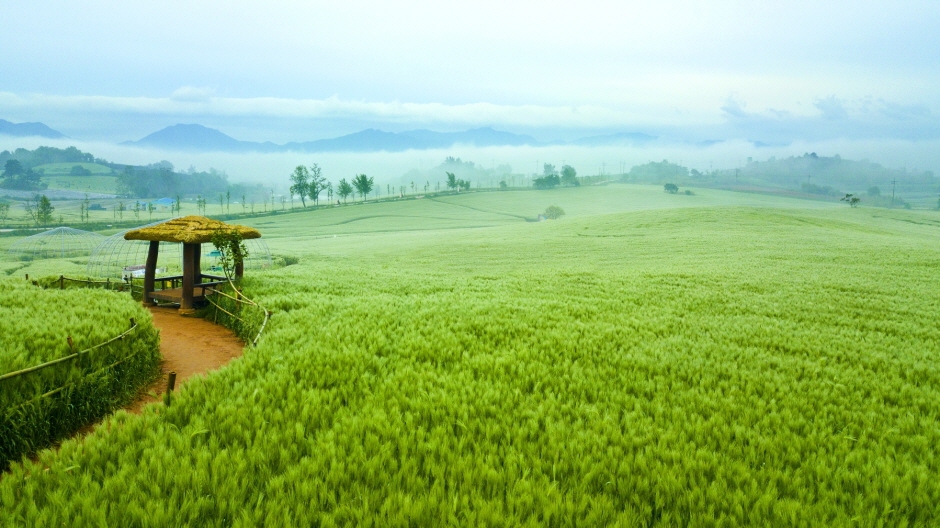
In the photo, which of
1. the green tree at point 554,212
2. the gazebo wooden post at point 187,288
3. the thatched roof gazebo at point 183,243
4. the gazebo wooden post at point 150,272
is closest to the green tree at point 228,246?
the thatched roof gazebo at point 183,243

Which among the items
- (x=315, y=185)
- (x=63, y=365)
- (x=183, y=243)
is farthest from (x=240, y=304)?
(x=315, y=185)

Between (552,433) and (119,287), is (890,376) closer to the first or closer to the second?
(552,433)

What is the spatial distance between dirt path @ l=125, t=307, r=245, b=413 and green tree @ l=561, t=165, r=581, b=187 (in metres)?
160

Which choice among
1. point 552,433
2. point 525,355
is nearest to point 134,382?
point 525,355

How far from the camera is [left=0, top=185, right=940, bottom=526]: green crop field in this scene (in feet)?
15.6

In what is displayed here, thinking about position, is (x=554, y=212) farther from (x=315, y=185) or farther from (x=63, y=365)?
(x=63, y=365)

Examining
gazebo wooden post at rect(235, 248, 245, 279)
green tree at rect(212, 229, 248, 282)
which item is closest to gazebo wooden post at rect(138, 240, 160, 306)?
green tree at rect(212, 229, 248, 282)

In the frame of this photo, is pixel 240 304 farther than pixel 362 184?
No

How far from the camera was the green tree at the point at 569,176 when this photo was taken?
553ft

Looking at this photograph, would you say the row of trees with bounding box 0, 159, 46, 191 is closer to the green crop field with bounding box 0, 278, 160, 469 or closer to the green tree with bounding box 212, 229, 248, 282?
the green tree with bounding box 212, 229, 248, 282

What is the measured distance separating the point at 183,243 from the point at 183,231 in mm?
715

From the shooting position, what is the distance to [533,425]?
653 cm

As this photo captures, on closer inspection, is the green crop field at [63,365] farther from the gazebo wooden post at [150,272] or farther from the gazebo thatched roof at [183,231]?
the gazebo wooden post at [150,272]

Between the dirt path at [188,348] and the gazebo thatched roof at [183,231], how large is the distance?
9.32 feet
